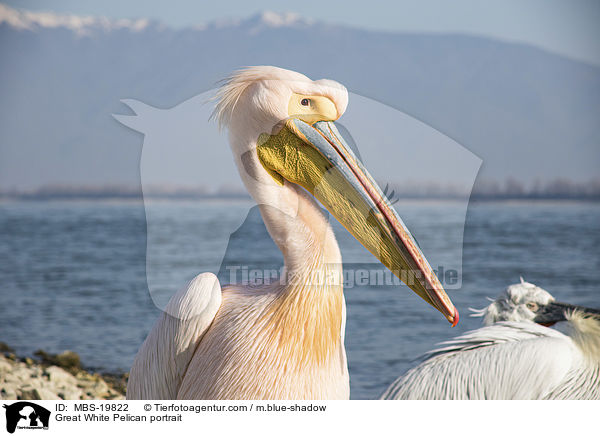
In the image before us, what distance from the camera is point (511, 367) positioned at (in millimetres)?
2363

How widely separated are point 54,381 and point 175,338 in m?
1.71

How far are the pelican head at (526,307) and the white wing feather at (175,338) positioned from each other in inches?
58.5

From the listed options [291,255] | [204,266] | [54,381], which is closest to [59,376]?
[54,381]

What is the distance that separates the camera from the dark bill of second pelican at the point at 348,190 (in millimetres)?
1726

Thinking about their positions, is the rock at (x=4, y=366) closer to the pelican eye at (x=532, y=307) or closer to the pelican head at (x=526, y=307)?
the pelican head at (x=526, y=307)

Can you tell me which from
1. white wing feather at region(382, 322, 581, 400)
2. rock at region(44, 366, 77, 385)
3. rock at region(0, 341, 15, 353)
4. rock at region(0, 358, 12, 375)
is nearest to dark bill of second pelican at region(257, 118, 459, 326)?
white wing feather at region(382, 322, 581, 400)

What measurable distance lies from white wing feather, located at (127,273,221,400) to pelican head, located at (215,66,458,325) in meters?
0.27

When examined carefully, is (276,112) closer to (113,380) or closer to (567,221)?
(113,380)

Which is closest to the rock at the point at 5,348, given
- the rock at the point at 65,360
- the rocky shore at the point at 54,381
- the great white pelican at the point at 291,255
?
the rocky shore at the point at 54,381

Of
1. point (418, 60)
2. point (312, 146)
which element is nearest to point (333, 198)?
point (312, 146)
